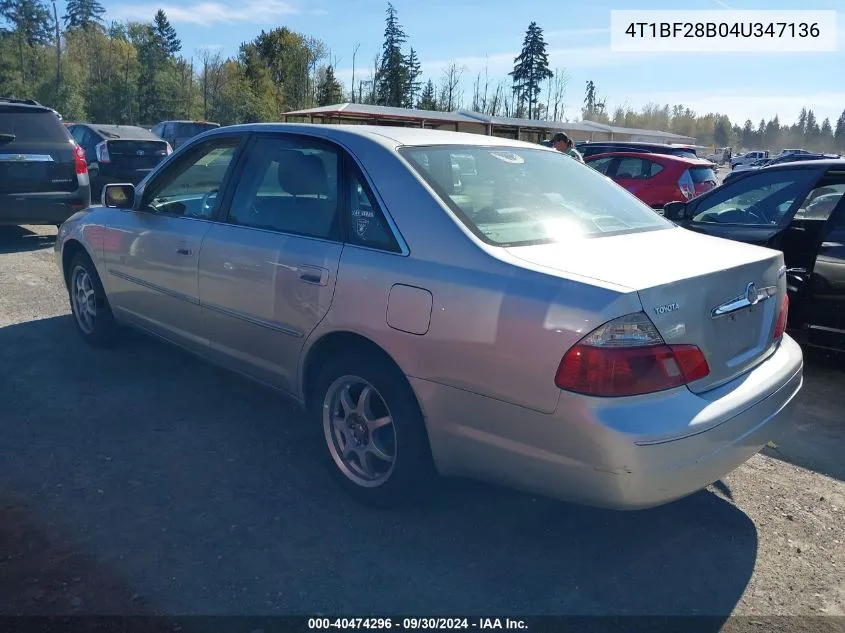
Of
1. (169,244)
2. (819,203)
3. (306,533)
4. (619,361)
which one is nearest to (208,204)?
(169,244)

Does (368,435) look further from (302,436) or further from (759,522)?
(759,522)

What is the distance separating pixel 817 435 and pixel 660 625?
2306 mm

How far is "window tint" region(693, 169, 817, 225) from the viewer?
17.5ft

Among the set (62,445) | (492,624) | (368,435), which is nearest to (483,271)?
(368,435)

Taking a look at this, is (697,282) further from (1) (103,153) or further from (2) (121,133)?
(2) (121,133)

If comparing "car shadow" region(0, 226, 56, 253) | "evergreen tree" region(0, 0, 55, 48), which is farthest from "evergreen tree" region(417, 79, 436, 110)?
"car shadow" region(0, 226, 56, 253)

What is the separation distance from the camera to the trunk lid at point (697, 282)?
2463 mm

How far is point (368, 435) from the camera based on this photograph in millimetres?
3154

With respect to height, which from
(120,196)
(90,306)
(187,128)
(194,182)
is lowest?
(90,306)

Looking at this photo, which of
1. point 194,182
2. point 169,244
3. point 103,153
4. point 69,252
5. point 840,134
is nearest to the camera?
point 169,244

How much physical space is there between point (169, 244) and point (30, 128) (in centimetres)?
629

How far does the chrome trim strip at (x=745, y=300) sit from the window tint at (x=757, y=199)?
2668 mm

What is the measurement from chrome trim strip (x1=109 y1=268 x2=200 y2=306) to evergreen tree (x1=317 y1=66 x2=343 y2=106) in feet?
193

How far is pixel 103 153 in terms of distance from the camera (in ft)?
46.2
